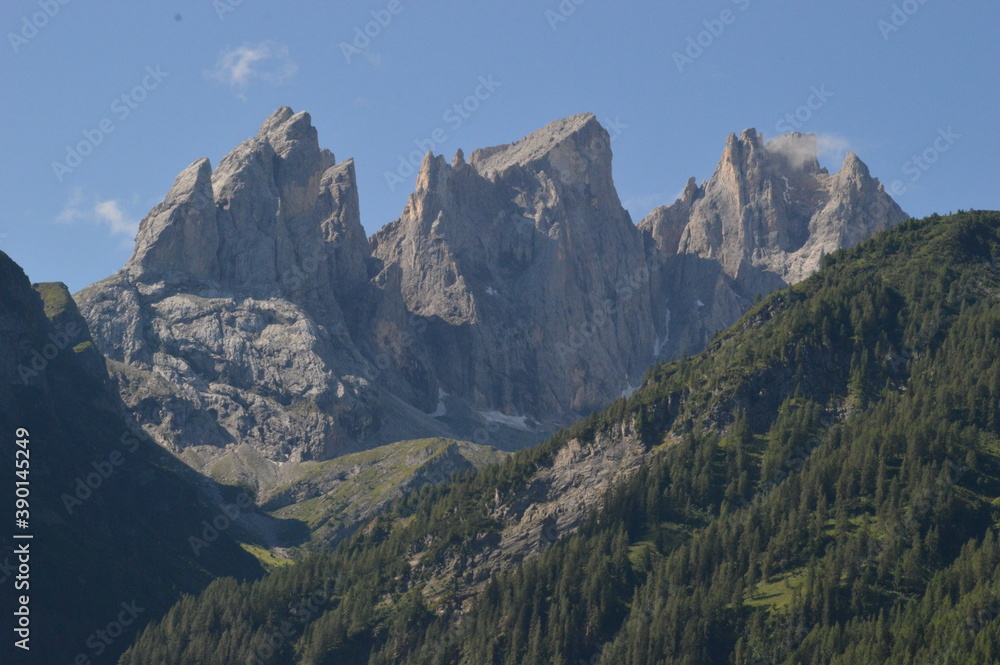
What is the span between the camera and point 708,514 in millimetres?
199000

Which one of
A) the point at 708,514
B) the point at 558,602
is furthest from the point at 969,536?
the point at 558,602

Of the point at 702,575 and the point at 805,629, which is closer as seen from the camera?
the point at 805,629

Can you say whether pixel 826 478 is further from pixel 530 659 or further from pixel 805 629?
pixel 530 659

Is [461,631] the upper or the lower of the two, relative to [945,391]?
lower

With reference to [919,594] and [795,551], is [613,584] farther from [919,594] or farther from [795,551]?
[919,594]

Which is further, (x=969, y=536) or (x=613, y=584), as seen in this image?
(x=613, y=584)

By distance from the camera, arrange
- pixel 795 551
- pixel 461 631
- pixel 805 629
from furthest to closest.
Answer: pixel 461 631, pixel 795 551, pixel 805 629

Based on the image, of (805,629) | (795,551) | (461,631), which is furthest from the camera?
(461,631)

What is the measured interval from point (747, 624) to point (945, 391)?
183ft

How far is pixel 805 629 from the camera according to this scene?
162 m

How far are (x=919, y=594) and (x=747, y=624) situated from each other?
855 inches

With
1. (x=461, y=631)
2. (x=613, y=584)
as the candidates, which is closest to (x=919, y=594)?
(x=613, y=584)

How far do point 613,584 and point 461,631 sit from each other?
81.6 feet

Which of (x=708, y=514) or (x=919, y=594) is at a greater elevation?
(x=708, y=514)
